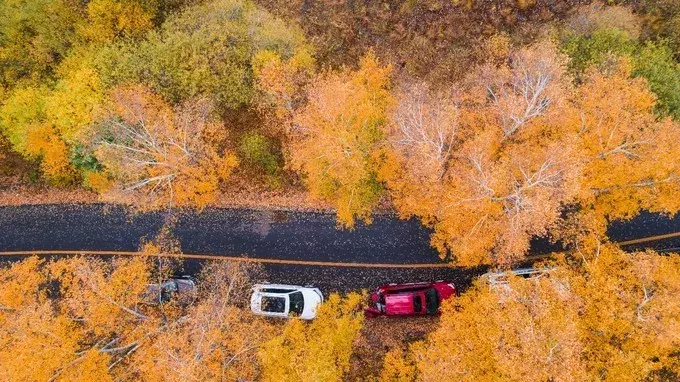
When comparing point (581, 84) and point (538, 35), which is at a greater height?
point (538, 35)

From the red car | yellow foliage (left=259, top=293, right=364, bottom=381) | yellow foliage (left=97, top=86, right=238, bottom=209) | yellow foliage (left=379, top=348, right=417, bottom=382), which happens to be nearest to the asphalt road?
the red car

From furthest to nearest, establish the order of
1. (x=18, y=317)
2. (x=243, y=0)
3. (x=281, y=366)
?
(x=243, y=0)
(x=18, y=317)
(x=281, y=366)

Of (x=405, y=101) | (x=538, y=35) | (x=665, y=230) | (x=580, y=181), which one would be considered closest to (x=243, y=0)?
(x=405, y=101)

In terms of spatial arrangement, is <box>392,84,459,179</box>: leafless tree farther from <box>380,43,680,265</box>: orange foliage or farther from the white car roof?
the white car roof

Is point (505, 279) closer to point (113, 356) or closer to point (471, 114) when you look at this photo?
point (471, 114)

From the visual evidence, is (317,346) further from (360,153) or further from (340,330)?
(360,153)

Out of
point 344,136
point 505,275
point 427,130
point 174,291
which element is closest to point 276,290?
point 174,291
